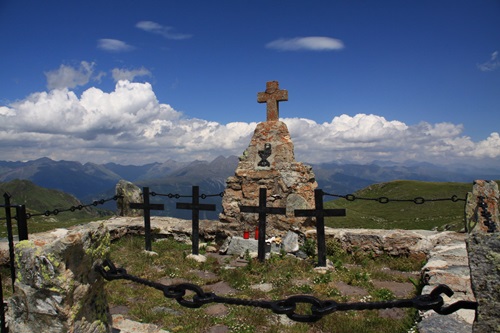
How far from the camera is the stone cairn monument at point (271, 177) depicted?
43.9 feet

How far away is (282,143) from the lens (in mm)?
13883

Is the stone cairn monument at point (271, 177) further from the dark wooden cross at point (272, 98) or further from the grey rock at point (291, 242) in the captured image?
the grey rock at point (291, 242)

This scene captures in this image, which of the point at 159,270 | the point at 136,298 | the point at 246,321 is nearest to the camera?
the point at 246,321

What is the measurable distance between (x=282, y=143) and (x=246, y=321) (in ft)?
27.1

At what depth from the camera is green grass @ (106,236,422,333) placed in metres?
6.32

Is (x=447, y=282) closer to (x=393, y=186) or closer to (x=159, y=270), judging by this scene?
(x=159, y=270)

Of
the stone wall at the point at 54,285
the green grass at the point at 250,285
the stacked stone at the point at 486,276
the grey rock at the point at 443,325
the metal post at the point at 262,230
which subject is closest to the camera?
the stacked stone at the point at 486,276

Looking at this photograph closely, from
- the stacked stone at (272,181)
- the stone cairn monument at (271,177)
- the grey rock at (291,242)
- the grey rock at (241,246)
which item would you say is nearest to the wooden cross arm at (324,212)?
the grey rock at (291,242)

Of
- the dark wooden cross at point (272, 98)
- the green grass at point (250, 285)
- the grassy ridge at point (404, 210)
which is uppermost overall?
the dark wooden cross at point (272, 98)

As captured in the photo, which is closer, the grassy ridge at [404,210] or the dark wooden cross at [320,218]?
the dark wooden cross at [320,218]

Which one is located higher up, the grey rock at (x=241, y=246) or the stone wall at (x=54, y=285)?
the stone wall at (x=54, y=285)

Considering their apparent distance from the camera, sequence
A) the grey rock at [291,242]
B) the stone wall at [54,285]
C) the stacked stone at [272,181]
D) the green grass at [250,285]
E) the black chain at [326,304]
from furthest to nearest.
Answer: the stacked stone at [272,181]
the grey rock at [291,242]
the green grass at [250,285]
the stone wall at [54,285]
the black chain at [326,304]

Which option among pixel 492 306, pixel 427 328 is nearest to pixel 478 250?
pixel 492 306

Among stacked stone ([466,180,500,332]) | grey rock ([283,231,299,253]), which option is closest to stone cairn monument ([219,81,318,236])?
grey rock ([283,231,299,253])
